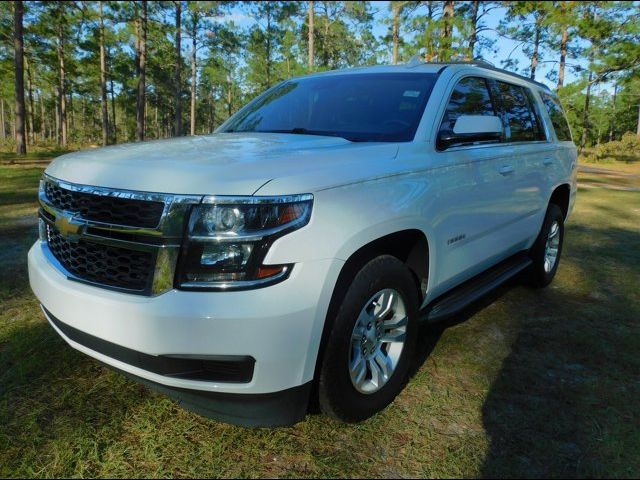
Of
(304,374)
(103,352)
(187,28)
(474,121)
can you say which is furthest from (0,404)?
(187,28)

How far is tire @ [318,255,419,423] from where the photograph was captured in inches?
82.4

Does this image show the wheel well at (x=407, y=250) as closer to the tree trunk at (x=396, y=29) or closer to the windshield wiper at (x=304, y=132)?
the windshield wiper at (x=304, y=132)

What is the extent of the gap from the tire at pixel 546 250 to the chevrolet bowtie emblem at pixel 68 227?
3.79 metres

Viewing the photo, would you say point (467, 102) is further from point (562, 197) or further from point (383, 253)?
point (562, 197)

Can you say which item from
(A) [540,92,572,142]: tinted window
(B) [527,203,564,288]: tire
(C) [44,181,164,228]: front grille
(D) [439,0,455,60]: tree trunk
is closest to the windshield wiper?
(C) [44,181,164,228]: front grille

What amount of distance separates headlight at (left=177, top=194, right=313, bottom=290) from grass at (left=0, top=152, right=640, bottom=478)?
86cm

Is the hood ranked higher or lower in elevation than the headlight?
higher

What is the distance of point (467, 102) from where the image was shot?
3.22 m

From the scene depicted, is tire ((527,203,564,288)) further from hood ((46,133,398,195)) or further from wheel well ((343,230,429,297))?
hood ((46,133,398,195))

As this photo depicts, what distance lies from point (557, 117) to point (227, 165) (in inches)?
163

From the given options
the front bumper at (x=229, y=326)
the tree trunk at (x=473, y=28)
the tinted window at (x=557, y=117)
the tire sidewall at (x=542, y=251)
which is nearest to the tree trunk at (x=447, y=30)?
the tree trunk at (x=473, y=28)

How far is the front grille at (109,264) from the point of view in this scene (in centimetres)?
190

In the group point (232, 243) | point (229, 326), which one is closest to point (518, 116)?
point (232, 243)

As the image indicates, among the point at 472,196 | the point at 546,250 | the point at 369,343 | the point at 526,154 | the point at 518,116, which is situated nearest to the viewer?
the point at 369,343
